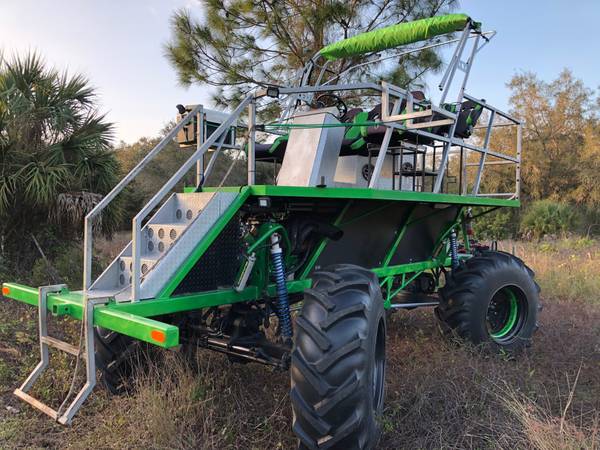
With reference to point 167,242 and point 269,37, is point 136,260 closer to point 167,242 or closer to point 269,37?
point 167,242

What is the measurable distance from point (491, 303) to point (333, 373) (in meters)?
3.41

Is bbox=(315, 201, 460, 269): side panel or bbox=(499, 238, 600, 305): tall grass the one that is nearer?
bbox=(315, 201, 460, 269): side panel

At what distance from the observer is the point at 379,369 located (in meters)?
3.60

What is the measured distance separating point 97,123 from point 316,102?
12.4ft

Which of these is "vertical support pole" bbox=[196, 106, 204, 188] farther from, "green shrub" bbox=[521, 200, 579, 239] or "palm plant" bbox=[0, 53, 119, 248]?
"green shrub" bbox=[521, 200, 579, 239]

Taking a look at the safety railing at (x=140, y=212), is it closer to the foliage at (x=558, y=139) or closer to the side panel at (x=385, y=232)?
the side panel at (x=385, y=232)

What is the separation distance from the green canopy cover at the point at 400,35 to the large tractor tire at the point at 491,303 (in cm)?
236

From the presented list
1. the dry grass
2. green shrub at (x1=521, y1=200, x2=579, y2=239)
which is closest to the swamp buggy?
the dry grass

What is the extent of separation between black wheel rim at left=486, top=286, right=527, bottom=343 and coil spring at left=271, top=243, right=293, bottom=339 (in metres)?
2.89

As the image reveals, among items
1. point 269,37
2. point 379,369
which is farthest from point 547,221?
point 379,369

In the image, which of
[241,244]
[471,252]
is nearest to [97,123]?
[241,244]

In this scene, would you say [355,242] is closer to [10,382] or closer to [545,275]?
[10,382]

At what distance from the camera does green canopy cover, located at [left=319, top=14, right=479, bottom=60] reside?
4887mm

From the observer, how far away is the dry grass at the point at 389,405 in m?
3.26
